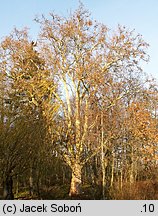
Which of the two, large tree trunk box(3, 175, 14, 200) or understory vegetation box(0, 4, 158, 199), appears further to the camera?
understory vegetation box(0, 4, 158, 199)

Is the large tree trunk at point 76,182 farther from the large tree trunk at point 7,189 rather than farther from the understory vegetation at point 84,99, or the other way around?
the large tree trunk at point 7,189

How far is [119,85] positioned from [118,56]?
1778 mm

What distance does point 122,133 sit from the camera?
20203 mm

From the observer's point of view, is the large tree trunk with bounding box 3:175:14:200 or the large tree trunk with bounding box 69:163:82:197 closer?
the large tree trunk with bounding box 3:175:14:200

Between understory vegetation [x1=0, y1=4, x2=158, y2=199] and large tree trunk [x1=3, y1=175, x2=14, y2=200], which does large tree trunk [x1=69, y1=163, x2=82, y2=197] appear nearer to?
understory vegetation [x1=0, y1=4, x2=158, y2=199]

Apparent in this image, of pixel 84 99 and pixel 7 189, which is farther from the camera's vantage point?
pixel 84 99

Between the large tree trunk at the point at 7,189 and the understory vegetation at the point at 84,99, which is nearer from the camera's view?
the large tree trunk at the point at 7,189

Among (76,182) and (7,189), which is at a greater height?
(7,189)

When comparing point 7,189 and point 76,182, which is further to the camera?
point 76,182

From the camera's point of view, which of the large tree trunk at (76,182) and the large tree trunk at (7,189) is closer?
the large tree trunk at (7,189)
